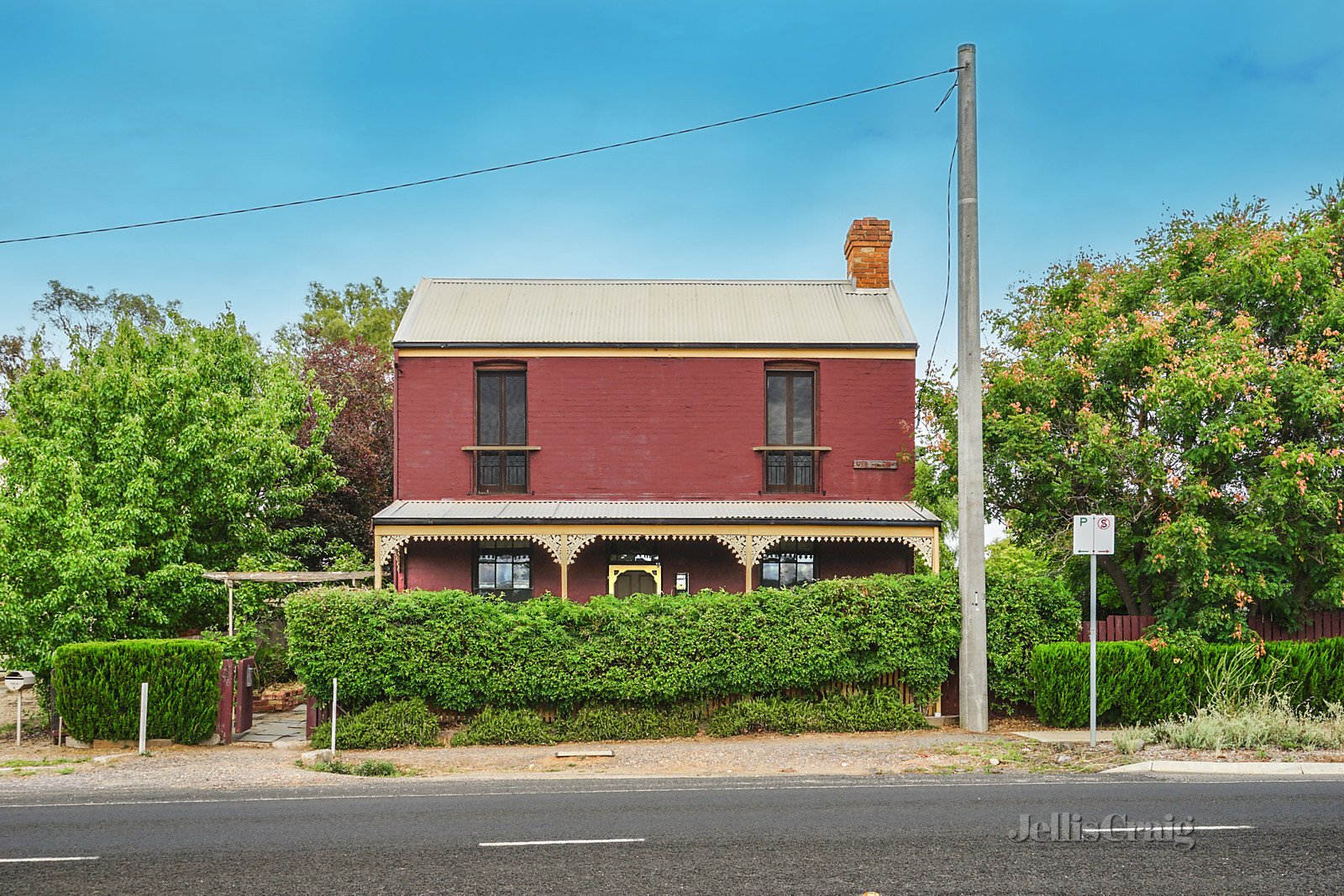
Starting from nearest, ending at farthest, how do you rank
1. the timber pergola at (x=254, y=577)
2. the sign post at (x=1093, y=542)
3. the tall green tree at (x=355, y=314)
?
the sign post at (x=1093, y=542) < the timber pergola at (x=254, y=577) < the tall green tree at (x=355, y=314)

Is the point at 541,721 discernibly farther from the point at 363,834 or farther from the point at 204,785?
the point at 363,834

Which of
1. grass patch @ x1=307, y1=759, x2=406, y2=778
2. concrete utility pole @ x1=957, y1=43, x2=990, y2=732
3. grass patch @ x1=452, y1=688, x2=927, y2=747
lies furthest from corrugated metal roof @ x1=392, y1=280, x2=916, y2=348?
grass patch @ x1=307, y1=759, x2=406, y2=778

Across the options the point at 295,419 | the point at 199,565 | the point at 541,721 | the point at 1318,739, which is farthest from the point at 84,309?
the point at 1318,739

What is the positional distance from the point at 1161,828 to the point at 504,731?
784cm

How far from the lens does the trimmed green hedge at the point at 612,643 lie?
44.1ft

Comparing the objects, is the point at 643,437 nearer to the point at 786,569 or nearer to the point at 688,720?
the point at 786,569

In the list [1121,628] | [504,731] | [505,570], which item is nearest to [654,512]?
[505,570]

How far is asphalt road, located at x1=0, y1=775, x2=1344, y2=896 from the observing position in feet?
22.2

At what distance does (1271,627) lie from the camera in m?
15.1

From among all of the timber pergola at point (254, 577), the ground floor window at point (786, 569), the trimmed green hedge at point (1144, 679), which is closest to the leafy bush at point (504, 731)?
the timber pergola at point (254, 577)

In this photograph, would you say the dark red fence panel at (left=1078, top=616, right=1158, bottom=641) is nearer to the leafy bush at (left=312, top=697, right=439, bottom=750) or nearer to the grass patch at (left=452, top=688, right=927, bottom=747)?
the grass patch at (left=452, top=688, right=927, bottom=747)

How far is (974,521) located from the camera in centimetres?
1402

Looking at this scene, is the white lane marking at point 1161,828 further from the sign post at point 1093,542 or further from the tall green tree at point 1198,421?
the tall green tree at point 1198,421

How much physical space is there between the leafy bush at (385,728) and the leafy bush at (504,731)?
0.40 meters
